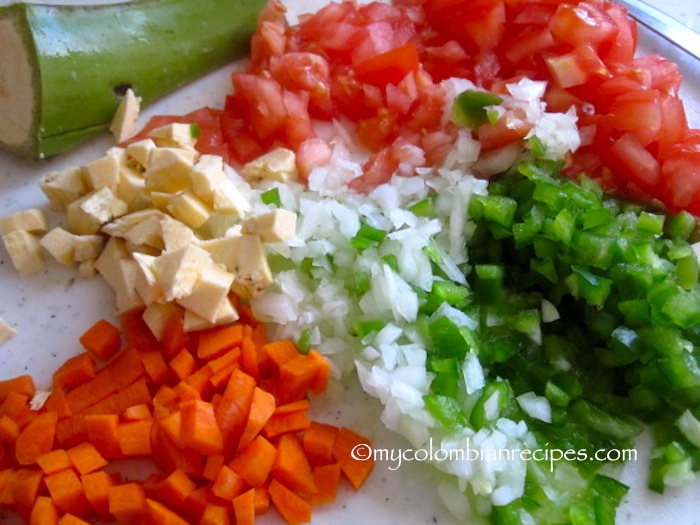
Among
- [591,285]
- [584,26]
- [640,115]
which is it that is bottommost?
[591,285]

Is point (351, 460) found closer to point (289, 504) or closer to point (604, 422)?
point (289, 504)

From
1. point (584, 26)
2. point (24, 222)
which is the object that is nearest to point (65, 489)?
point (24, 222)

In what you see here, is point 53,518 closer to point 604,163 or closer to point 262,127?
point 262,127

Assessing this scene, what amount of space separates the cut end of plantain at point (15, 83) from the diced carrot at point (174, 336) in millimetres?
650

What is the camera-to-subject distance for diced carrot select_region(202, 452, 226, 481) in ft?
4.44

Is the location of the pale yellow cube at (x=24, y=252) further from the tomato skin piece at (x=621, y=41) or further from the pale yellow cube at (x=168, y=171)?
the tomato skin piece at (x=621, y=41)

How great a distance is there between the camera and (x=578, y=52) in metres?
1.70

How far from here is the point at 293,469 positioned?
1367mm

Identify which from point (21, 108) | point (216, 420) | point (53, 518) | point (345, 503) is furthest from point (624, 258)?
point (21, 108)

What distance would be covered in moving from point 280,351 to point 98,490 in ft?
1.41

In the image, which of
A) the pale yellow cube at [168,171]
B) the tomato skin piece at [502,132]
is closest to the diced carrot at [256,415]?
the pale yellow cube at [168,171]

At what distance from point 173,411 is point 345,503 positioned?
378mm

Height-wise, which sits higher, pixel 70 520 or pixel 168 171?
pixel 168 171

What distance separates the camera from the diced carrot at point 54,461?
4.42 feet
